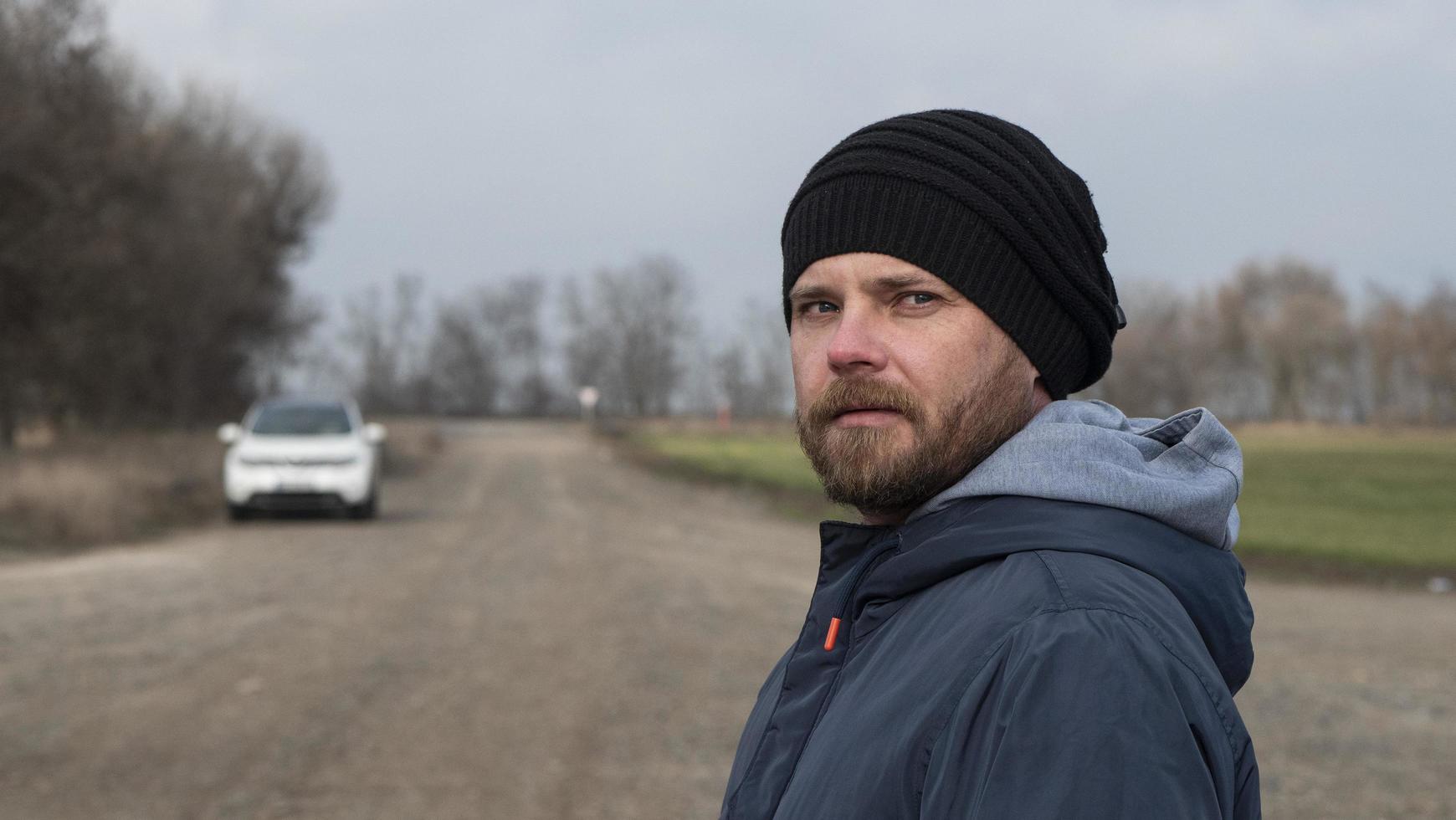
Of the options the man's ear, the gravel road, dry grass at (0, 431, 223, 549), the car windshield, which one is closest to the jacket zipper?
the man's ear

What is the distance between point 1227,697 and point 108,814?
5.33 m

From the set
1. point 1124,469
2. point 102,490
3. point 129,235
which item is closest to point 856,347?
point 1124,469

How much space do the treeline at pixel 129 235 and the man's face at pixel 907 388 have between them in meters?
21.7

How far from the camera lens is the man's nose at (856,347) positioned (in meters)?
1.98

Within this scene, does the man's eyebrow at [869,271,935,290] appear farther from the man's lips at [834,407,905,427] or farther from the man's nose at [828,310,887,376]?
the man's lips at [834,407,905,427]

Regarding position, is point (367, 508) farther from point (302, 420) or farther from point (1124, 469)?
point (1124, 469)

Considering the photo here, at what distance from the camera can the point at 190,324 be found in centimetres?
3644

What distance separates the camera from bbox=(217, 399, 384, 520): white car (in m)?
19.6

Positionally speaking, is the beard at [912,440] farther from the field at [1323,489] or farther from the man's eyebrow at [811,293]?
the field at [1323,489]

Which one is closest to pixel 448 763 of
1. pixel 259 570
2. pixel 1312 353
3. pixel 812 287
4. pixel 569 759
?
pixel 569 759

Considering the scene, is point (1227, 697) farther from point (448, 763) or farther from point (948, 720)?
point (448, 763)

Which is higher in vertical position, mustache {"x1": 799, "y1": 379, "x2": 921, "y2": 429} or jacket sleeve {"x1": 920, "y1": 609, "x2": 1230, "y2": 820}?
mustache {"x1": 799, "y1": 379, "x2": 921, "y2": 429}

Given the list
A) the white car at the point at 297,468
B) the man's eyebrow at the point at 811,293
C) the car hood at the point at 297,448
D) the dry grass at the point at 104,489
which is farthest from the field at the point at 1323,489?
the dry grass at the point at 104,489

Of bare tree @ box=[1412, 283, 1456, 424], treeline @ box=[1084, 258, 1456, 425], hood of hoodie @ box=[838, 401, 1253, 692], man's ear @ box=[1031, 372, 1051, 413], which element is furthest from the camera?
treeline @ box=[1084, 258, 1456, 425]
